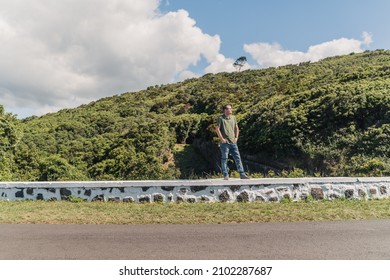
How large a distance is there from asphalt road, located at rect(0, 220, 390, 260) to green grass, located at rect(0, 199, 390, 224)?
0.39 metres

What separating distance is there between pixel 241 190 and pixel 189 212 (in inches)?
59.7

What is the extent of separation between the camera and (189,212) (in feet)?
21.7

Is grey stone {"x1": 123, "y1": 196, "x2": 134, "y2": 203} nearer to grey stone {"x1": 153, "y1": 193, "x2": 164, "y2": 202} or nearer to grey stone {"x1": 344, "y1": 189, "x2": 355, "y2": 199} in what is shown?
grey stone {"x1": 153, "y1": 193, "x2": 164, "y2": 202}

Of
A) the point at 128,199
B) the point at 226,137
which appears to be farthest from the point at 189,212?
the point at 226,137

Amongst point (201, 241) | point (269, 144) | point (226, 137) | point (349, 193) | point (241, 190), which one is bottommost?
point (201, 241)

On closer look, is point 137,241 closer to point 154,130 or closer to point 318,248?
point 318,248

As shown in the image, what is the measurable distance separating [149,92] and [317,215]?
75.7 m

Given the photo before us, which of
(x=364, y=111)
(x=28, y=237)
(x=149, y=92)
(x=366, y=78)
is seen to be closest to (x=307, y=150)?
(x=364, y=111)

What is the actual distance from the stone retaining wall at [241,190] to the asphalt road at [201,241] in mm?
1880

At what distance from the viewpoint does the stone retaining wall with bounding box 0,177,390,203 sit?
7.58m

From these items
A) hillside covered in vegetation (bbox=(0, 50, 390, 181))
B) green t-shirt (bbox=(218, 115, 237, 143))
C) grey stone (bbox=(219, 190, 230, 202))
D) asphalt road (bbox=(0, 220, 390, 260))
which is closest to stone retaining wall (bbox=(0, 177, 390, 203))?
grey stone (bbox=(219, 190, 230, 202))

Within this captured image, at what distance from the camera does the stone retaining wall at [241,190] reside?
7578mm

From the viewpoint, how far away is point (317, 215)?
246 inches

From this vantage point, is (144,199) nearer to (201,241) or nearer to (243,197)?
(243,197)
